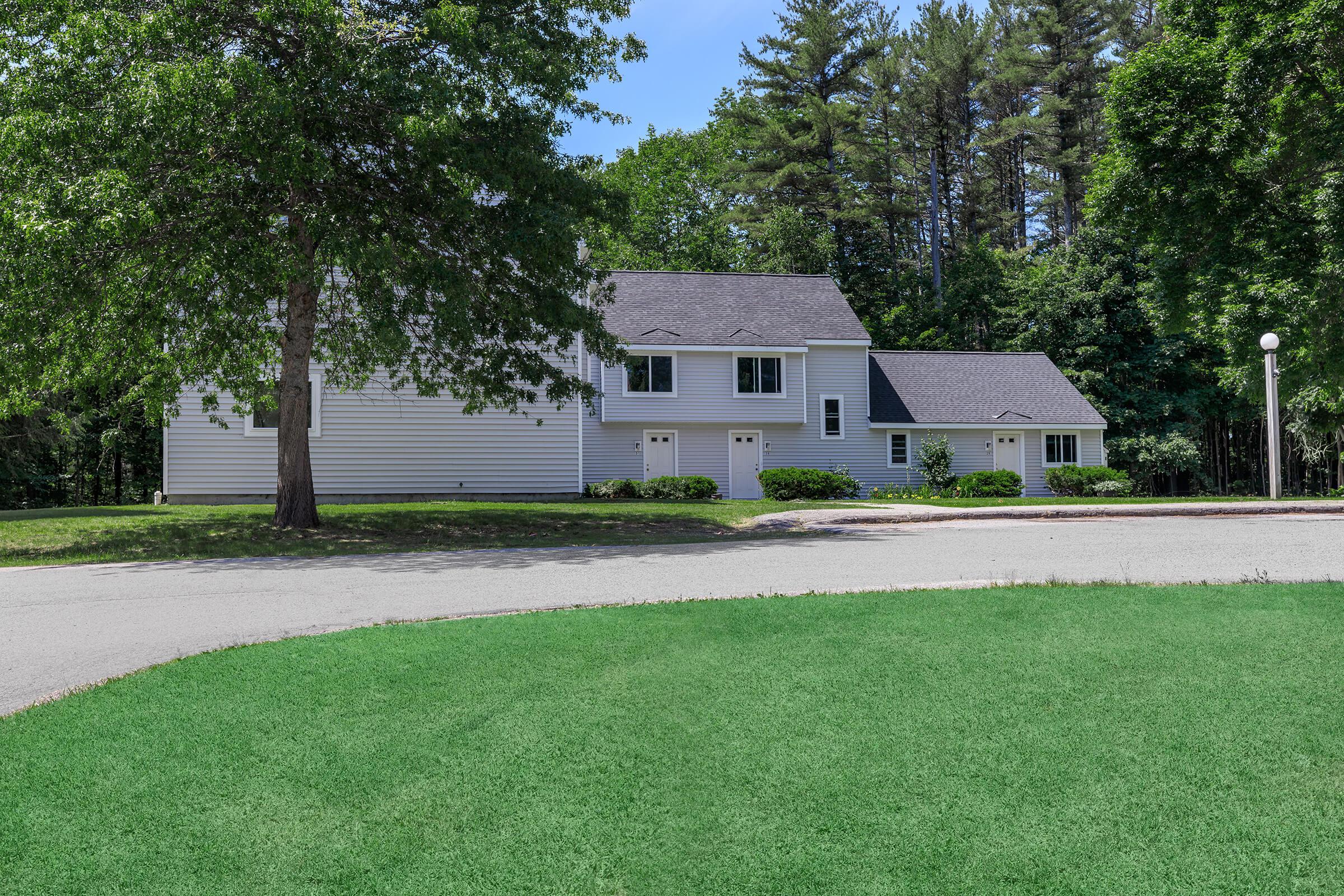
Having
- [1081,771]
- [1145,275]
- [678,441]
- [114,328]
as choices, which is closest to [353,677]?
[1081,771]

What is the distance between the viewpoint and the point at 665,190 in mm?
45438

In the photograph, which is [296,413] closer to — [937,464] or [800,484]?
[800,484]

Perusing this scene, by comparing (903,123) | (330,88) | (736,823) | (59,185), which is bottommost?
(736,823)

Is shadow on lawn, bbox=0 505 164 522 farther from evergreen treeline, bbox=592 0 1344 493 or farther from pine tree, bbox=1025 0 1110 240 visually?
pine tree, bbox=1025 0 1110 240

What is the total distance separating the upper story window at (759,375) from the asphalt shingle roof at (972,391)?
3541 millimetres

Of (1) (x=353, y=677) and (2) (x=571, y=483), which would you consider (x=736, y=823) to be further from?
(2) (x=571, y=483)

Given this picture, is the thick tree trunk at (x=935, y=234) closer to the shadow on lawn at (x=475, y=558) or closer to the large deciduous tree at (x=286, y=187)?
the large deciduous tree at (x=286, y=187)

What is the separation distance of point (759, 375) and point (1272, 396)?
43.3ft

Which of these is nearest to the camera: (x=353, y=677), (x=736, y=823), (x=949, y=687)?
(x=736, y=823)

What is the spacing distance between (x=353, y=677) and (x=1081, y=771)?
145 inches

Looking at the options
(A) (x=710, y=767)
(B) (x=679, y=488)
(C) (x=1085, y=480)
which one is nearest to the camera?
(A) (x=710, y=767)

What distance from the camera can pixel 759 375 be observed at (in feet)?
92.2

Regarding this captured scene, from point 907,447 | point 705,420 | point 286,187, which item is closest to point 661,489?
point 705,420

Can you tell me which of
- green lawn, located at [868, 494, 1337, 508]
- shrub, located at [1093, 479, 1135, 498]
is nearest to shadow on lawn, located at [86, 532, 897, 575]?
green lawn, located at [868, 494, 1337, 508]
